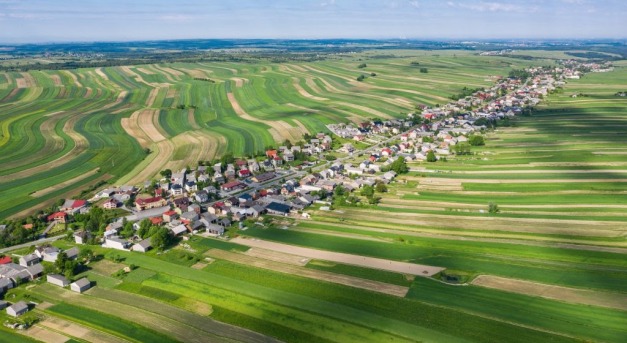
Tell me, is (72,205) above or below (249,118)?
below

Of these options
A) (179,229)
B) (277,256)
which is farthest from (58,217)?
(277,256)

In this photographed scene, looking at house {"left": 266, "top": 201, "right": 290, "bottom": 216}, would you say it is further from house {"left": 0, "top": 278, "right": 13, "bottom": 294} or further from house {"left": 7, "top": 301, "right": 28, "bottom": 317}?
house {"left": 7, "top": 301, "right": 28, "bottom": 317}

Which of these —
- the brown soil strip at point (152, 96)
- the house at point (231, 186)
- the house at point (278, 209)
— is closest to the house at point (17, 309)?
the house at point (278, 209)

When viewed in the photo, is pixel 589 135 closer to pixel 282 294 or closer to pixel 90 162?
pixel 282 294

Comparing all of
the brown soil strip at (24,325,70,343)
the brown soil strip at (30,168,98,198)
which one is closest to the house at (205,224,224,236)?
the brown soil strip at (24,325,70,343)

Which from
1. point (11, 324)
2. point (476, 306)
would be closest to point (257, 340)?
point (476, 306)

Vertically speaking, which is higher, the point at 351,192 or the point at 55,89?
the point at 55,89

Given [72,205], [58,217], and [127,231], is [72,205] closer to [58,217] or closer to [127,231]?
[58,217]
